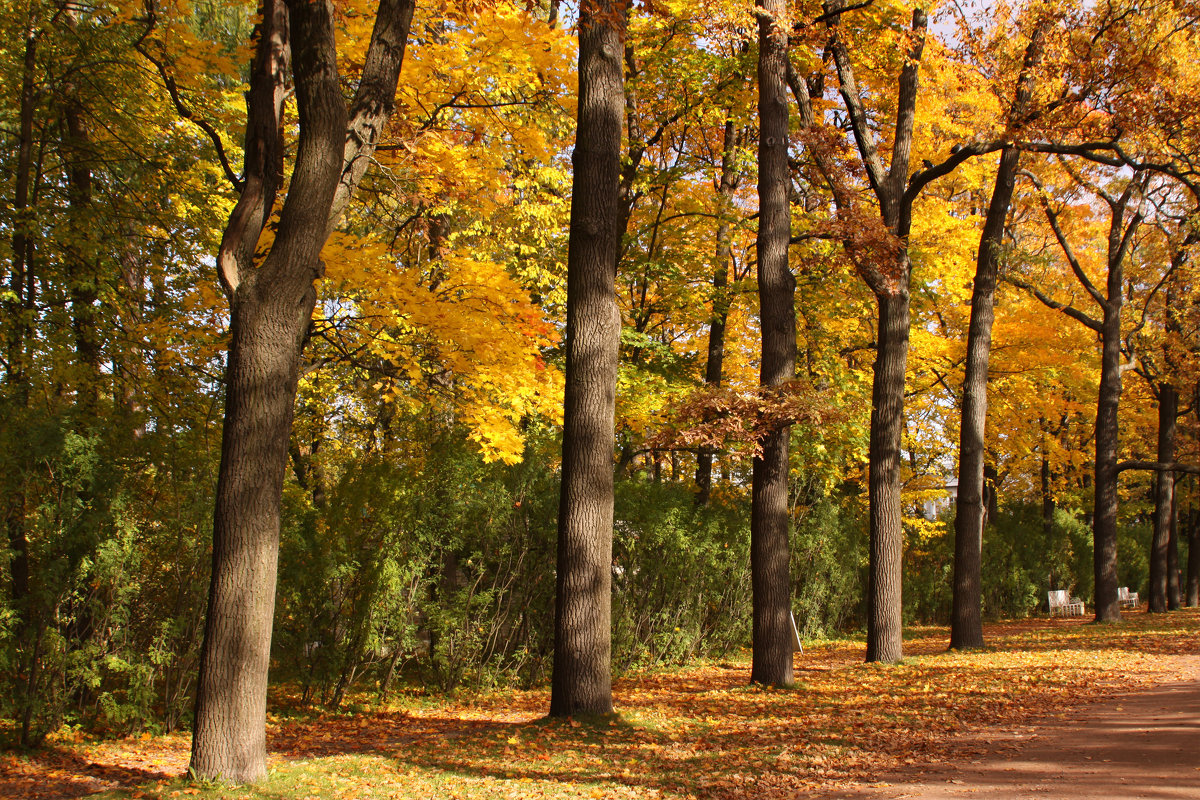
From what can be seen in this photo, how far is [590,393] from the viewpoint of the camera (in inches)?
297

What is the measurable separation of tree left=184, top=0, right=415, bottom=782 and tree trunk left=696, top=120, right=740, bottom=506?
1030cm

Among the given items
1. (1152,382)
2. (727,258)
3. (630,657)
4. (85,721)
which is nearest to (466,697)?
(630,657)

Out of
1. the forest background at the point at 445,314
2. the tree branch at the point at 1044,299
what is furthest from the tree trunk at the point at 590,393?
the tree branch at the point at 1044,299

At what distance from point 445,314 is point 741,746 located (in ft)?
18.7

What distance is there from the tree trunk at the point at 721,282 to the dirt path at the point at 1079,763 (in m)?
9.27

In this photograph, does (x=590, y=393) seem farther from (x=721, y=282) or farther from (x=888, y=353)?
(x=721, y=282)

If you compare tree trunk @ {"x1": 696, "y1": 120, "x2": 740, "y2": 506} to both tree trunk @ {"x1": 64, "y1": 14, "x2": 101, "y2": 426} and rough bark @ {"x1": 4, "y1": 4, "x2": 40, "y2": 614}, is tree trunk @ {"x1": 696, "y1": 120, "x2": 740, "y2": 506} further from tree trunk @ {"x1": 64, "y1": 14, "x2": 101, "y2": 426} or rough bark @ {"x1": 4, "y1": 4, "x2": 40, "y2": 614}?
rough bark @ {"x1": 4, "y1": 4, "x2": 40, "y2": 614}

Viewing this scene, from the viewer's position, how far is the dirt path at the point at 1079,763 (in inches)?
193

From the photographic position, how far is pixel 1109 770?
5324mm

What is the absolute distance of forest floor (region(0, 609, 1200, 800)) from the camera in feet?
16.9

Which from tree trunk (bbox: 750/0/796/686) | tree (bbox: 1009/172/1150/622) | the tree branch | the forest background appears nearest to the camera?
the forest background

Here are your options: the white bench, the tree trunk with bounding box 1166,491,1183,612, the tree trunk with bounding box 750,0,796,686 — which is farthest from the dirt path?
the tree trunk with bounding box 1166,491,1183,612

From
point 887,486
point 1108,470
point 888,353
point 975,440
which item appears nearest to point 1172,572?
point 1108,470

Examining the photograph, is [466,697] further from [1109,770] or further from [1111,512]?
[1111,512]
